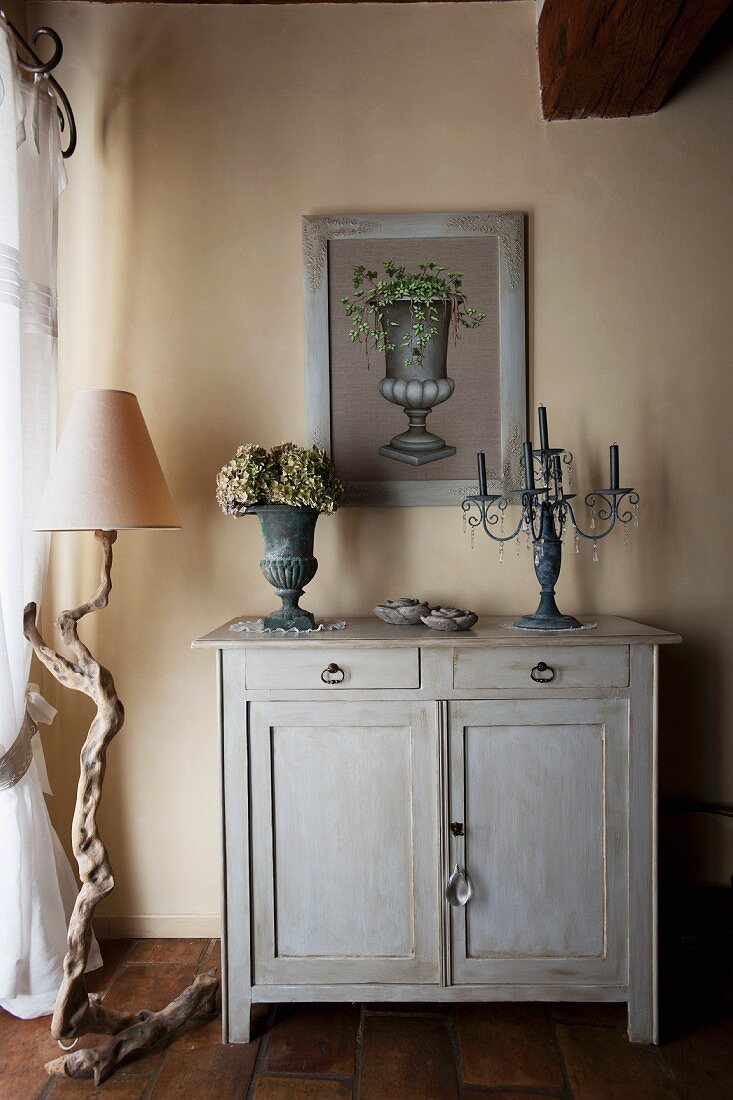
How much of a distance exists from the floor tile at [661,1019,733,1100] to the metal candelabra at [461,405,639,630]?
1011mm

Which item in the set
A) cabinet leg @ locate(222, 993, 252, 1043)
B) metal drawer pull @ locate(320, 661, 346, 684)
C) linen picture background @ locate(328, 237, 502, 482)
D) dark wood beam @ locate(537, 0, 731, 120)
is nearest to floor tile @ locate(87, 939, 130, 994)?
cabinet leg @ locate(222, 993, 252, 1043)

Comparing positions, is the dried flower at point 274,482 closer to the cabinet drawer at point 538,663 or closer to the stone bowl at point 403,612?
the stone bowl at point 403,612

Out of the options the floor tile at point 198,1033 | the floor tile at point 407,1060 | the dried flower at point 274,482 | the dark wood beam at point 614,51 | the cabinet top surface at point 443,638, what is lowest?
the floor tile at point 198,1033

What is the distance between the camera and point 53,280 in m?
2.09

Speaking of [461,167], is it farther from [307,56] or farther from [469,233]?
[307,56]

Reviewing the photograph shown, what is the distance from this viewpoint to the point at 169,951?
221 cm

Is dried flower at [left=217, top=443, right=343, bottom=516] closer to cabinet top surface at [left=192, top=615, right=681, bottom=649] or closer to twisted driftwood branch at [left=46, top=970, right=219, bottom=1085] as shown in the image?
cabinet top surface at [left=192, top=615, right=681, bottom=649]

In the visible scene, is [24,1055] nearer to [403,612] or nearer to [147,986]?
[147,986]

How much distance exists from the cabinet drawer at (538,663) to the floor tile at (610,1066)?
0.85m

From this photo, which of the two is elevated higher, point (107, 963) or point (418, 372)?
point (418, 372)

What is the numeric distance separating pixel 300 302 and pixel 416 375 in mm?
408

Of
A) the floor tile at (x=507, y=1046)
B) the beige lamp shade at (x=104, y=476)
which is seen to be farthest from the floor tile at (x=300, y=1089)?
the beige lamp shade at (x=104, y=476)

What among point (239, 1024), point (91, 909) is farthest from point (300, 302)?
point (239, 1024)

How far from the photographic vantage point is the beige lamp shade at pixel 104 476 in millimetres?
1800
